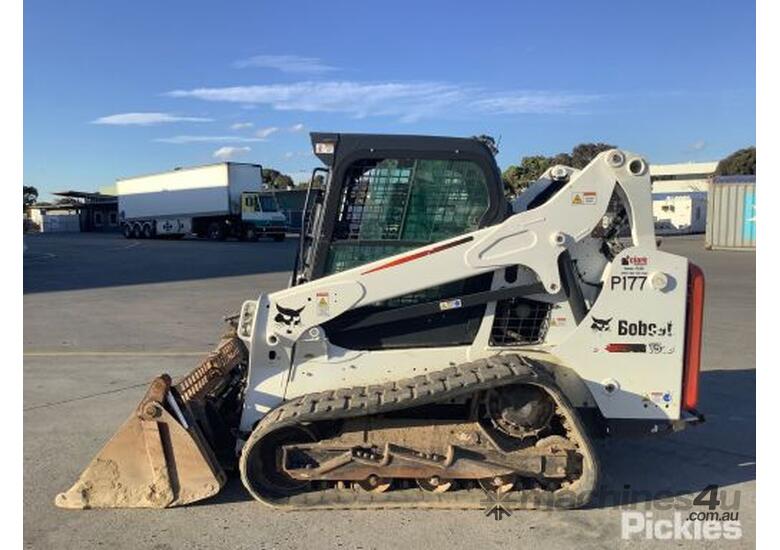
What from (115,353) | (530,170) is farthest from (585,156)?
(115,353)

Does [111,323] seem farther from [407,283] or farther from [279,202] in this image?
[279,202]

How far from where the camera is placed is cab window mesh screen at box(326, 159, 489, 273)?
15.2 feet

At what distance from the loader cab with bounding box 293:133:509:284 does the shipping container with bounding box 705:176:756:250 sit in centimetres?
2884

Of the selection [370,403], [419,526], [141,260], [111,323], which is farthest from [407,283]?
[141,260]

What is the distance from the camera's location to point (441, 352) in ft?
15.1

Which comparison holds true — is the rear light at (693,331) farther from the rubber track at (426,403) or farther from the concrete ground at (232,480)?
the rubber track at (426,403)

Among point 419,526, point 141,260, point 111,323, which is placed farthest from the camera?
point 141,260

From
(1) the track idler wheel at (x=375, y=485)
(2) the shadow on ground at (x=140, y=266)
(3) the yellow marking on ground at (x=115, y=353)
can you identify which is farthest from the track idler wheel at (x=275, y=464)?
(2) the shadow on ground at (x=140, y=266)

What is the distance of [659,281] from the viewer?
4.49 meters

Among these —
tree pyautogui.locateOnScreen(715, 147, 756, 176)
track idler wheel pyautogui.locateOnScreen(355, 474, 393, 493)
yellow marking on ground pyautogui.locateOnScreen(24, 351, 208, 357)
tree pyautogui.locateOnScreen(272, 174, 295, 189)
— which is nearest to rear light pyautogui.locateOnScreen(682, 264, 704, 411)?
track idler wheel pyautogui.locateOnScreen(355, 474, 393, 493)

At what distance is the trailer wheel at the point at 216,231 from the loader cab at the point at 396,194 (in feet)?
126

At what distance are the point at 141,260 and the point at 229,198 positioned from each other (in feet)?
49.3

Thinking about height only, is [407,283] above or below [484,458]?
above

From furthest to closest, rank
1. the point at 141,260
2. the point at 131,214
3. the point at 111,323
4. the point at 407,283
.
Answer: the point at 131,214, the point at 141,260, the point at 111,323, the point at 407,283
